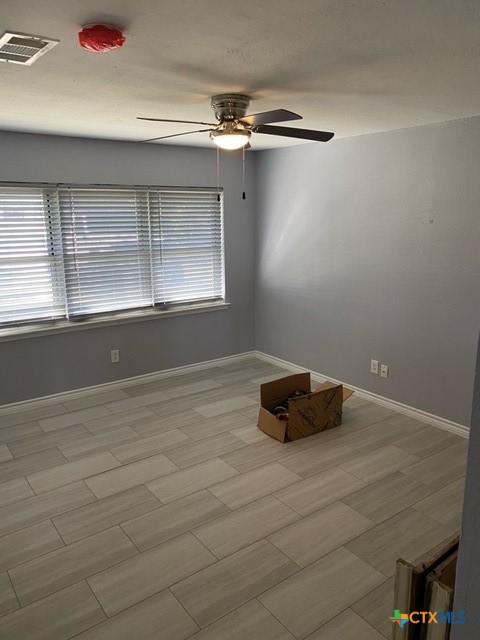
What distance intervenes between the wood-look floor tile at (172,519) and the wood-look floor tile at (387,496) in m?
0.78

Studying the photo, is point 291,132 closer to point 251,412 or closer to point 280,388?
point 280,388

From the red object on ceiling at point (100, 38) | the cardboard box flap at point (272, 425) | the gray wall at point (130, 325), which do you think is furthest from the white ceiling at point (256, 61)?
the cardboard box flap at point (272, 425)

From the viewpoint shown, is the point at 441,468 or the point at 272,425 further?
the point at 272,425

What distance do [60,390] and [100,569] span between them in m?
2.27

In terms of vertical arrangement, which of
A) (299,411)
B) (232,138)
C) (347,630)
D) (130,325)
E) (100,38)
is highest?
(100,38)

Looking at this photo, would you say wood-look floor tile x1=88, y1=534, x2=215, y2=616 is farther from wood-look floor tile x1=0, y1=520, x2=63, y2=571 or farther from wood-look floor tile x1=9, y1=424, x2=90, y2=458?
wood-look floor tile x1=9, y1=424, x2=90, y2=458

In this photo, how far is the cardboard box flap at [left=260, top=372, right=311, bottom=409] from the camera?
3701 millimetres

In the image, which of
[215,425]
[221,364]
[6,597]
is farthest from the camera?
[221,364]

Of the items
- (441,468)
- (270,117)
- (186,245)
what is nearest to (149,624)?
(441,468)

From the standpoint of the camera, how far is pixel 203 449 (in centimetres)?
339

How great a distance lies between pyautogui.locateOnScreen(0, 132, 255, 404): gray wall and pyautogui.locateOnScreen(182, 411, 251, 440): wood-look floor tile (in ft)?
3.76

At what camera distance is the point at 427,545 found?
2.40 meters

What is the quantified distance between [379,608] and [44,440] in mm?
2555

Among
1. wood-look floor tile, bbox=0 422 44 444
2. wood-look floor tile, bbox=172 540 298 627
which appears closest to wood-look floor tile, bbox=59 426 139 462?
wood-look floor tile, bbox=0 422 44 444
